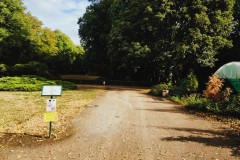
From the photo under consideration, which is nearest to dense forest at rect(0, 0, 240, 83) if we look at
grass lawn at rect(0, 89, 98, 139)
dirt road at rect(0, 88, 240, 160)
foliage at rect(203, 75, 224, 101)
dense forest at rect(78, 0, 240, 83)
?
dense forest at rect(78, 0, 240, 83)

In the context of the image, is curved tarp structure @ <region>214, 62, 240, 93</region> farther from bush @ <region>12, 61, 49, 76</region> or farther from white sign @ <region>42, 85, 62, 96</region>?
bush @ <region>12, 61, 49, 76</region>

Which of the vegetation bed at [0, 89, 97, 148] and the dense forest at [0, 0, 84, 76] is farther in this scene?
the dense forest at [0, 0, 84, 76]

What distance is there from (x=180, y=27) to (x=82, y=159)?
29955 millimetres

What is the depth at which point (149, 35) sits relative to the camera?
38.0 m

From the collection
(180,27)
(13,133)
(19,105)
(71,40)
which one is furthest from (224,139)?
(71,40)

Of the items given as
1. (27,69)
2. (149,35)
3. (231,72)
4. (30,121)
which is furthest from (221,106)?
(27,69)

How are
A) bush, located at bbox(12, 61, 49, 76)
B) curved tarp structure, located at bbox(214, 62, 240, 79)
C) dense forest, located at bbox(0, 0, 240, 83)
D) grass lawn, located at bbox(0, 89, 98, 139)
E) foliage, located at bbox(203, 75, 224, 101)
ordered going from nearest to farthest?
1. grass lawn, located at bbox(0, 89, 98, 139)
2. foliage, located at bbox(203, 75, 224, 101)
3. curved tarp structure, located at bbox(214, 62, 240, 79)
4. dense forest, located at bbox(0, 0, 240, 83)
5. bush, located at bbox(12, 61, 49, 76)

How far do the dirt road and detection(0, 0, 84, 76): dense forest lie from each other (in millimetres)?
26758

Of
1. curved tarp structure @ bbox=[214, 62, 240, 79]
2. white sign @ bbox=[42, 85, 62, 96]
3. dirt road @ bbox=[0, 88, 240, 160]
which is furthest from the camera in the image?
curved tarp structure @ bbox=[214, 62, 240, 79]

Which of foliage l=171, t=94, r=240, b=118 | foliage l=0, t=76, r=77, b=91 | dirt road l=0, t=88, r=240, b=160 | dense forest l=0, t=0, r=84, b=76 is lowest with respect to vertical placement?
dirt road l=0, t=88, r=240, b=160

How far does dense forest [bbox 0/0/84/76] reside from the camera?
133 feet

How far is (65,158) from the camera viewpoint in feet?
30.6

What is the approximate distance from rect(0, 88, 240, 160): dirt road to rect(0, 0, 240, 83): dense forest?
66.0 feet

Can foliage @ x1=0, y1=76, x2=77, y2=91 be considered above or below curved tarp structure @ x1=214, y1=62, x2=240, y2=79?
below
